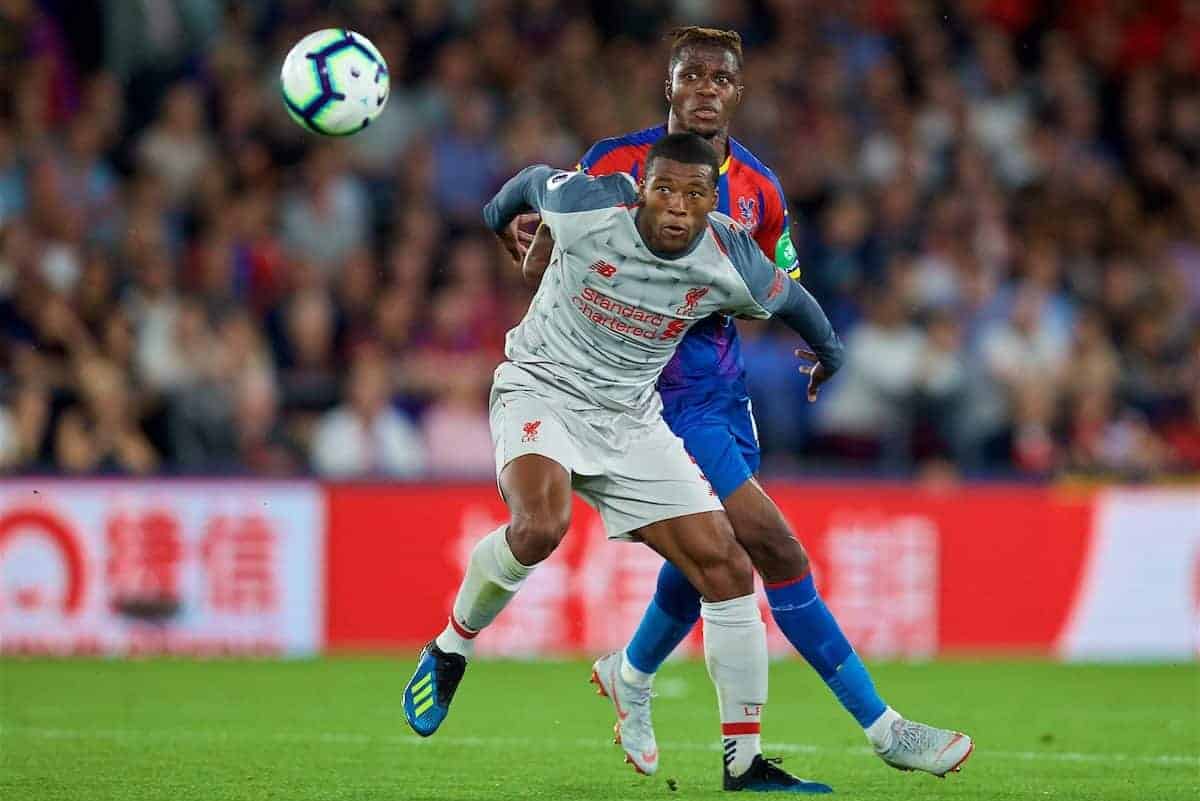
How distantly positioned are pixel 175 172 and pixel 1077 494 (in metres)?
6.30

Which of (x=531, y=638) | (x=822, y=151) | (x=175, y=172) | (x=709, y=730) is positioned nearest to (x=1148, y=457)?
(x=822, y=151)

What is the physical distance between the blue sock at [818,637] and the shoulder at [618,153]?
1494 millimetres

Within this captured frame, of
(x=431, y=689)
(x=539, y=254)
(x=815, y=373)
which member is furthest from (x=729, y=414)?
(x=431, y=689)

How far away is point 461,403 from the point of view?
40.6ft

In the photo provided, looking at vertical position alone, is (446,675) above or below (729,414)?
below

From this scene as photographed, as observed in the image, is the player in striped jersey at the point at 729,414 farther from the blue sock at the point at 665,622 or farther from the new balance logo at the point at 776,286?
the new balance logo at the point at 776,286

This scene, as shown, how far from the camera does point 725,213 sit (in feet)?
21.6

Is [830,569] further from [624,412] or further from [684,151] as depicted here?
[684,151]

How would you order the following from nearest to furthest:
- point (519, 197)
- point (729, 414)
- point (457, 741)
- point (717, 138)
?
point (519, 197) → point (717, 138) → point (729, 414) → point (457, 741)

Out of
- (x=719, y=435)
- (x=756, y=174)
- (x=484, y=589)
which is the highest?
(x=756, y=174)

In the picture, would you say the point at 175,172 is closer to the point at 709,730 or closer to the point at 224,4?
the point at 224,4

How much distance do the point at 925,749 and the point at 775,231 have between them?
5.95 feet

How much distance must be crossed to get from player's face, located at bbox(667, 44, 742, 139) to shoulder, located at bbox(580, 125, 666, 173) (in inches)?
6.1

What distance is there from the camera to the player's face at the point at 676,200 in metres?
5.89
